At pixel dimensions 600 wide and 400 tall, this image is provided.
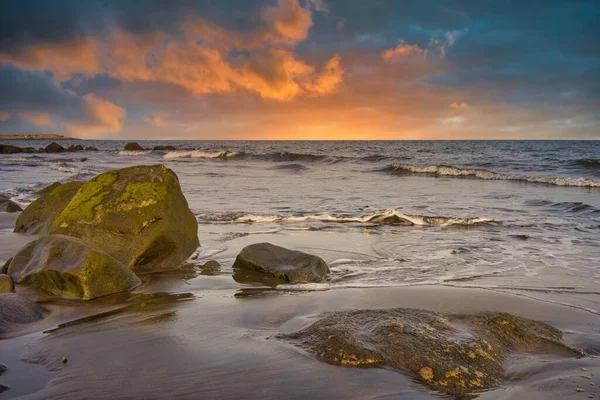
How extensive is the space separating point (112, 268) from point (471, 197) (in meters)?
12.8

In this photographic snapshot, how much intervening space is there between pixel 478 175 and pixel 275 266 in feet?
69.5

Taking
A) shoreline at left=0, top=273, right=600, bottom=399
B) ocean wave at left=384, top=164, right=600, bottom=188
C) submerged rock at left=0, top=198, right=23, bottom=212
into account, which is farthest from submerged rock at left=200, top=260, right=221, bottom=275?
ocean wave at left=384, top=164, right=600, bottom=188

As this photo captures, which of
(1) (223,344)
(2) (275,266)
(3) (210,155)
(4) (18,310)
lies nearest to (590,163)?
(2) (275,266)

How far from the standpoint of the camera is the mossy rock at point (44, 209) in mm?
7914

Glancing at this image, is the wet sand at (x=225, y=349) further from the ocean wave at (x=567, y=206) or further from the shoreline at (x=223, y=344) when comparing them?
the ocean wave at (x=567, y=206)

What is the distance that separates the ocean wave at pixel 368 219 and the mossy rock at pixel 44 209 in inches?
116

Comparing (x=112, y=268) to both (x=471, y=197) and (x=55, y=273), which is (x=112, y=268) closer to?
(x=55, y=273)

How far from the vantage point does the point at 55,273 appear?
15.6ft

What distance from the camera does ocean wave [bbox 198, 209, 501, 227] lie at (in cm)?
1020

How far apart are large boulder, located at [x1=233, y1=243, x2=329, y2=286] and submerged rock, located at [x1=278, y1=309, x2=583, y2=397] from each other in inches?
65.8

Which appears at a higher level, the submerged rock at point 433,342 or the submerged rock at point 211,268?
the submerged rock at point 433,342

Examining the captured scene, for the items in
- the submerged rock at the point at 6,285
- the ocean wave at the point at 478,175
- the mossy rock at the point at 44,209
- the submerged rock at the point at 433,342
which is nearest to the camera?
the submerged rock at the point at 433,342

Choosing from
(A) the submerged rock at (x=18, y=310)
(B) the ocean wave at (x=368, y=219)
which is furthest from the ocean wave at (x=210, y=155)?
(A) the submerged rock at (x=18, y=310)

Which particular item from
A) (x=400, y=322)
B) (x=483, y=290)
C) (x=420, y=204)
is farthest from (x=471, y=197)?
(x=400, y=322)
